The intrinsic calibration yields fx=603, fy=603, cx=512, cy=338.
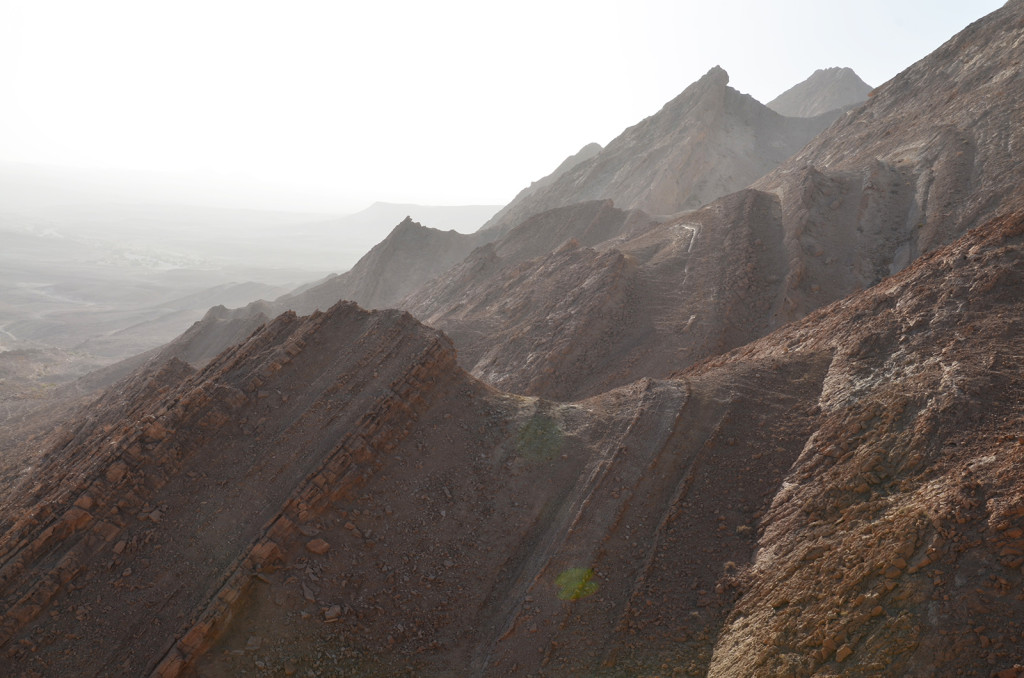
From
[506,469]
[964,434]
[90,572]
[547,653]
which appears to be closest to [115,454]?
[90,572]

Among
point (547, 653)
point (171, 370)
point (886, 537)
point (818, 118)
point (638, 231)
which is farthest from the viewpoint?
point (818, 118)

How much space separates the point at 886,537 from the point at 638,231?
25.1 m

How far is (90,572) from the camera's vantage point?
962 centimetres

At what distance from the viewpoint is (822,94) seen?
7644 cm

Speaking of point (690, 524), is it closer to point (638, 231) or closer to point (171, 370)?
point (171, 370)

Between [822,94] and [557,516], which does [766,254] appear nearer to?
[557,516]

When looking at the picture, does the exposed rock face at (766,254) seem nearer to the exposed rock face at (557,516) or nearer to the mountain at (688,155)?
the exposed rock face at (557,516)

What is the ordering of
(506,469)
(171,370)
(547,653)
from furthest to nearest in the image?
(171,370)
(506,469)
(547,653)

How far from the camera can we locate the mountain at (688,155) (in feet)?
146

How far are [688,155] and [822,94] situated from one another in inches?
1734

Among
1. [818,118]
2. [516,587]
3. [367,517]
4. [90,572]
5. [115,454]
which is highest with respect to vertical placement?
[818,118]

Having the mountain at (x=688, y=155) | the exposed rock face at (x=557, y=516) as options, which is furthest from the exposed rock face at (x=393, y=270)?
the exposed rock face at (x=557, y=516)

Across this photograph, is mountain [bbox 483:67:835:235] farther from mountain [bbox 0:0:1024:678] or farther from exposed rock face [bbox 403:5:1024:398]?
mountain [bbox 0:0:1024:678]

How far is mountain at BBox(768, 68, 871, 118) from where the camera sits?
240 feet
